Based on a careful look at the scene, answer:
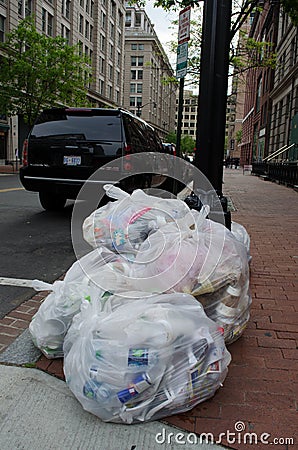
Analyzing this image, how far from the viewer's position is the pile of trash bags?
210 centimetres

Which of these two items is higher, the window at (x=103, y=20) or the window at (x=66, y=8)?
the window at (x=103, y=20)

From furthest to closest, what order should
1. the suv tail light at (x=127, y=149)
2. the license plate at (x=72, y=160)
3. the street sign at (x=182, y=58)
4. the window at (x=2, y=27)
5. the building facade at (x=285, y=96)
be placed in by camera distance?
1. the window at (x=2, y=27)
2. the building facade at (x=285, y=96)
3. the license plate at (x=72, y=160)
4. the suv tail light at (x=127, y=149)
5. the street sign at (x=182, y=58)

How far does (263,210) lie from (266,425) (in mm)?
8659

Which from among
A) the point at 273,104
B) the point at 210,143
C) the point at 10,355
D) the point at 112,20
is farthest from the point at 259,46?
the point at 112,20

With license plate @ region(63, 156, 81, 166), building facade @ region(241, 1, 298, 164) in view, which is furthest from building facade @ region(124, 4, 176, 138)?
license plate @ region(63, 156, 81, 166)

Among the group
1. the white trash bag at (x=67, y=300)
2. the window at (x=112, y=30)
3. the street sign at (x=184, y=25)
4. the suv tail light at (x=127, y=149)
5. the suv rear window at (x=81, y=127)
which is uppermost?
the window at (x=112, y=30)

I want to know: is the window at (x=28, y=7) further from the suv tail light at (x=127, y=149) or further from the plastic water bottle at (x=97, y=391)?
the plastic water bottle at (x=97, y=391)

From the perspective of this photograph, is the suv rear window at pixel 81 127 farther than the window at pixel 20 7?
No

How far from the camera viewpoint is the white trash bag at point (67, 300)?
2684 millimetres

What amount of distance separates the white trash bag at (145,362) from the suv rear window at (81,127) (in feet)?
16.5

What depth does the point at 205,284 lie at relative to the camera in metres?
2.70

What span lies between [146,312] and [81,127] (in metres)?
5.34

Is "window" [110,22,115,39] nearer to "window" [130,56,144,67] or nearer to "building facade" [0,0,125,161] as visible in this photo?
"building facade" [0,0,125,161]

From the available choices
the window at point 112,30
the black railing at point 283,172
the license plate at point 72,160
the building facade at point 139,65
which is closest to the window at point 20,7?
the black railing at point 283,172
